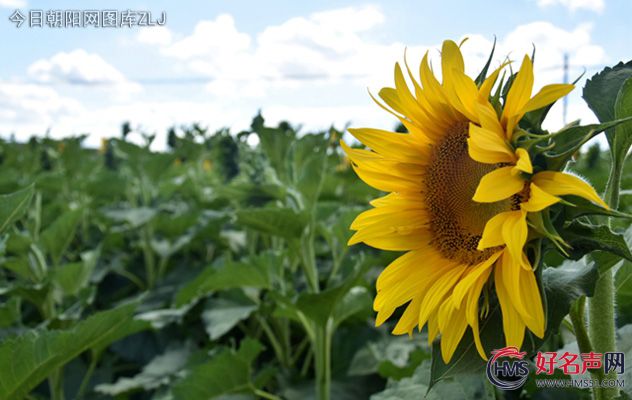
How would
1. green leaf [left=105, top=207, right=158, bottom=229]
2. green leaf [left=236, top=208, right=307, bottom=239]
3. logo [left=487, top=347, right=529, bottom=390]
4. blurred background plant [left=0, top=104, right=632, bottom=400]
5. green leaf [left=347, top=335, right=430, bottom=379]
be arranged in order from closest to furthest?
logo [left=487, top=347, right=529, bottom=390] → blurred background plant [left=0, top=104, right=632, bottom=400] → green leaf [left=236, top=208, right=307, bottom=239] → green leaf [left=347, top=335, right=430, bottom=379] → green leaf [left=105, top=207, right=158, bottom=229]

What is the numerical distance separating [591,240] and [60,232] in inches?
→ 79.2

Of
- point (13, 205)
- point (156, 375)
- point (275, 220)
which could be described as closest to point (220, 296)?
point (156, 375)

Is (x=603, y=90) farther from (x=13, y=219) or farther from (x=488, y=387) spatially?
(x=13, y=219)

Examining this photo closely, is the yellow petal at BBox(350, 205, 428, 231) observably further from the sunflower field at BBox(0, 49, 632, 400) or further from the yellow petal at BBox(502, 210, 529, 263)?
the yellow petal at BBox(502, 210, 529, 263)

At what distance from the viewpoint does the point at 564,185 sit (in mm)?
593

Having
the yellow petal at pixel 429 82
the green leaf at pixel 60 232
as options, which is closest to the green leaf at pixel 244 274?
the green leaf at pixel 60 232

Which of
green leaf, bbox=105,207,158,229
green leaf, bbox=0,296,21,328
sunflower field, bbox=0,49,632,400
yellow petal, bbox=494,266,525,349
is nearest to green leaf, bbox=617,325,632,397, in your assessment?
sunflower field, bbox=0,49,632,400

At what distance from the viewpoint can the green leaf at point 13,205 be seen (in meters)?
1.11

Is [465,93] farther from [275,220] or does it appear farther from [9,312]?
[9,312]

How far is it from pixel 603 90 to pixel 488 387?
35cm

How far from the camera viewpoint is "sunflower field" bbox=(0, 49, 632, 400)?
672 millimetres

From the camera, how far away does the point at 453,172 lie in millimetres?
736

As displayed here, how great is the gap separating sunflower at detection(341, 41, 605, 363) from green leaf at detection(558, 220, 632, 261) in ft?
0.15

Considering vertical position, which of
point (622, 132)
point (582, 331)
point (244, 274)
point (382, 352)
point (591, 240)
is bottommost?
point (382, 352)
